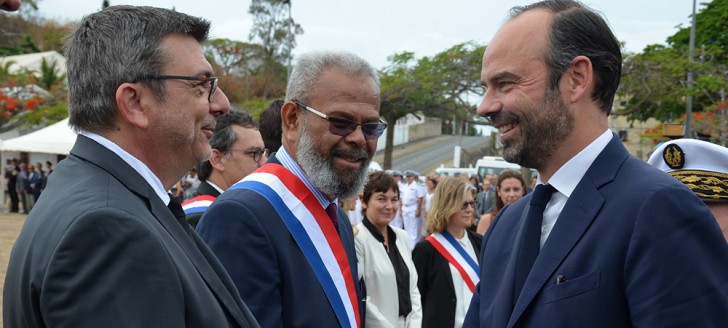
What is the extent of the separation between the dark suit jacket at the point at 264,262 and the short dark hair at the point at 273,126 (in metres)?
1.91

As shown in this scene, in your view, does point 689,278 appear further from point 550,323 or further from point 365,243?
point 365,243

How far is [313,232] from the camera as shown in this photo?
10.2 ft

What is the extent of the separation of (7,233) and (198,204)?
52.8 feet

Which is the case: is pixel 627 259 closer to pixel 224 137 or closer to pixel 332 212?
pixel 332 212

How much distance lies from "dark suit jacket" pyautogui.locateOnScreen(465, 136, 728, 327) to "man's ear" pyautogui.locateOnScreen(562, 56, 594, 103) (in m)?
0.18

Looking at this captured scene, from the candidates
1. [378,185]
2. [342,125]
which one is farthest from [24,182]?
[342,125]

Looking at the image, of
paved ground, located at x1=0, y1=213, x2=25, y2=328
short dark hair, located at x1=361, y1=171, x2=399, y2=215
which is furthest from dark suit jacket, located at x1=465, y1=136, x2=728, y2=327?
paved ground, located at x1=0, y1=213, x2=25, y2=328

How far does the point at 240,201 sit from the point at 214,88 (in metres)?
0.63

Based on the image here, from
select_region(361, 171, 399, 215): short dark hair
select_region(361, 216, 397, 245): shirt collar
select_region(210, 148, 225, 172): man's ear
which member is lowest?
select_region(361, 216, 397, 245): shirt collar

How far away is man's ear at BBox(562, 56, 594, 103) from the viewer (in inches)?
90.8

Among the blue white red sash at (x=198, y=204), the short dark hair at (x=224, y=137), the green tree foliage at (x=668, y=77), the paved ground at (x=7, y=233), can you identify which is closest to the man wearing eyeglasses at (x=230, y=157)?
the short dark hair at (x=224, y=137)

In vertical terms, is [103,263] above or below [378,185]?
above

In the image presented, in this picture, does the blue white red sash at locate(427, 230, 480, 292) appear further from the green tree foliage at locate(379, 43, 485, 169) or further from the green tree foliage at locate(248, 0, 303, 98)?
the green tree foliage at locate(248, 0, 303, 98)

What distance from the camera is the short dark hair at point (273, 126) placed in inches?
191
